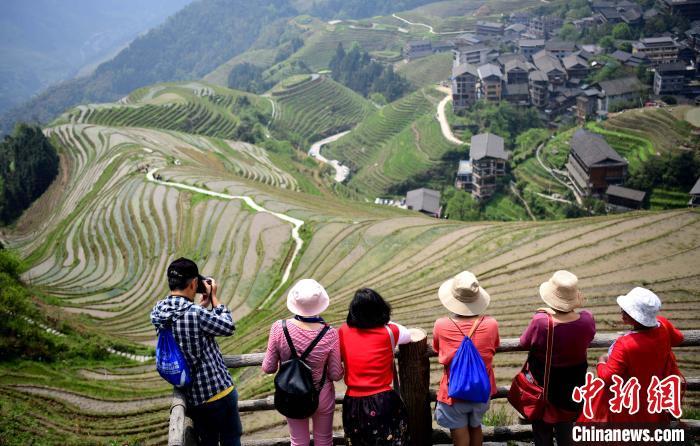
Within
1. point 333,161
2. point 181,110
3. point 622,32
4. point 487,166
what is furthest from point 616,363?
point 622,32

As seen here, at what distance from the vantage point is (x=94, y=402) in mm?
9195

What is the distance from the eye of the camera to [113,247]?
24875mm

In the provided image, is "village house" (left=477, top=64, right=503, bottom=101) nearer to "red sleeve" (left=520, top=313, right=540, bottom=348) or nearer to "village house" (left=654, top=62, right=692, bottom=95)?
"village house" (left=654, top=62, right=692, bottom=95)

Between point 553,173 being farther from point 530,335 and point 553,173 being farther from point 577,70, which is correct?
point 530,335

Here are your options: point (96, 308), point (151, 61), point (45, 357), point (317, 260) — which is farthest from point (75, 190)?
point (151, 61)

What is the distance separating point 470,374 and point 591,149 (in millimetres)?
38987

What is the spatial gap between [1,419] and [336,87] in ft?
274

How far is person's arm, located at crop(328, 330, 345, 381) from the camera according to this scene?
3871 millimetres

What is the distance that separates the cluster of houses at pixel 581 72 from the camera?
159 ft

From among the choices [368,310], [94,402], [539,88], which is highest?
[539,88]

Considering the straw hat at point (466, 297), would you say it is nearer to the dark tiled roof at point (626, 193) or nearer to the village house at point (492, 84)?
the dark tiled roof at point (626, 193)

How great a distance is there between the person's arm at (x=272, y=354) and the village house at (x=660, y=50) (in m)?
62.1

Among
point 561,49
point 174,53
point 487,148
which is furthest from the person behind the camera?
point 174,53

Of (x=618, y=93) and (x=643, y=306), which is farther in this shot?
(x=618, y=93)
